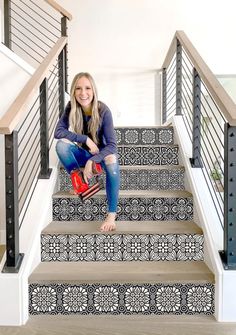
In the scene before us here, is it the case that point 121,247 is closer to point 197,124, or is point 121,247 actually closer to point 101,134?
point 101,134

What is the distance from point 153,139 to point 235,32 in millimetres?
2826

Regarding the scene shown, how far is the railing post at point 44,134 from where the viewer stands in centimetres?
242

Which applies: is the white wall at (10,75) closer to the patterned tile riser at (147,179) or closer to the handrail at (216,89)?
the patterned tile riser at (147,179)

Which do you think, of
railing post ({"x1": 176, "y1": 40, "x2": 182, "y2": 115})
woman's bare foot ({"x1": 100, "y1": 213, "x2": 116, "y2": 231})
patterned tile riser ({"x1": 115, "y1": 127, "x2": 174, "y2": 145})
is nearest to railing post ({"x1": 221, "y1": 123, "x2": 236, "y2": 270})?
woman's bare foot ({"x1": 100, "y1": 213, "x2": 116, "y2": 231})

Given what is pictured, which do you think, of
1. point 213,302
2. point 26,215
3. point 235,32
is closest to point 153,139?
point 26,215

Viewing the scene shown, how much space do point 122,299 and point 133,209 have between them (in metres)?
0.67

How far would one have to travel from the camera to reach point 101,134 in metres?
2.29

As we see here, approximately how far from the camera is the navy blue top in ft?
7.12

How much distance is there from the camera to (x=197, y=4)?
4953 millimetres

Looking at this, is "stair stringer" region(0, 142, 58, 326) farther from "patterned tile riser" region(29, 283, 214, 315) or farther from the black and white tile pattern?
the black and white tile pattern

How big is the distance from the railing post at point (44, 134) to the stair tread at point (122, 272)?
69 cm

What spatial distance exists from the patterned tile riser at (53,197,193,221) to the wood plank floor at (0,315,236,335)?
0.69 m

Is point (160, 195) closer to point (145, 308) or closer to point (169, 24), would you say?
point (145, 308)

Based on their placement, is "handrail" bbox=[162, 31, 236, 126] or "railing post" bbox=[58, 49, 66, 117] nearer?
"handrail" bbox=[162, 31, 236, 126]
